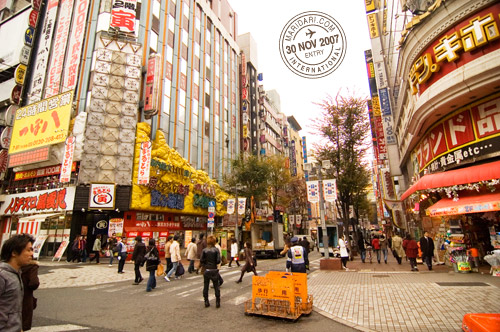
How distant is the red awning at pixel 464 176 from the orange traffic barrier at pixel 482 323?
581 cm

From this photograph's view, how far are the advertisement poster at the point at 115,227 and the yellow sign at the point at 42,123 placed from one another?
762 cm

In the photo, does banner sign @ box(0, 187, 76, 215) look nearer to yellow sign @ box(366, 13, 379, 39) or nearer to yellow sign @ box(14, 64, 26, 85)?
yellow sign @ box(14, 64, 26, 85)

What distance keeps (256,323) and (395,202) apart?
18349mm

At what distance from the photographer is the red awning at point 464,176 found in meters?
8.71

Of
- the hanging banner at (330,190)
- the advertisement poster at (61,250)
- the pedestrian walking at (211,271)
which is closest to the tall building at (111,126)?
the advertisement poster at (61,250)

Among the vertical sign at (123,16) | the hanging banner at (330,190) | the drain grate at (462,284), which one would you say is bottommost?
the drain grate at (462,284)

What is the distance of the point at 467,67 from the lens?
899 cm

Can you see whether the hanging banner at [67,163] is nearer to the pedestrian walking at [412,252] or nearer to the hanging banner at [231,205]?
the hanging banner at [231,205]

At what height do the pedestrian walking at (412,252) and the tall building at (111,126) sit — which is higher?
the tall building at (111,126)

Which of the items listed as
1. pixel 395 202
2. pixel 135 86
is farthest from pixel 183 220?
pixel 395 202

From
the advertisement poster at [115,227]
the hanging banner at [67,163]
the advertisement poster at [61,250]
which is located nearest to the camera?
the advertisement poster at [61,250]

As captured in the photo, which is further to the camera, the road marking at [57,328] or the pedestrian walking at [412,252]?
the pedestrian walking at [412,252]

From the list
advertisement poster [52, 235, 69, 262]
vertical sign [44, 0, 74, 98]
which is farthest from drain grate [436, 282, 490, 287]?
vertical sign [44, 0, 74, 98]

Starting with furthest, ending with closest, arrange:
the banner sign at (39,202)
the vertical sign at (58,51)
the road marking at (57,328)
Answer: the vertical sign at (58,51) < the banner sign at (39,202) < the road marking at (57,328)
